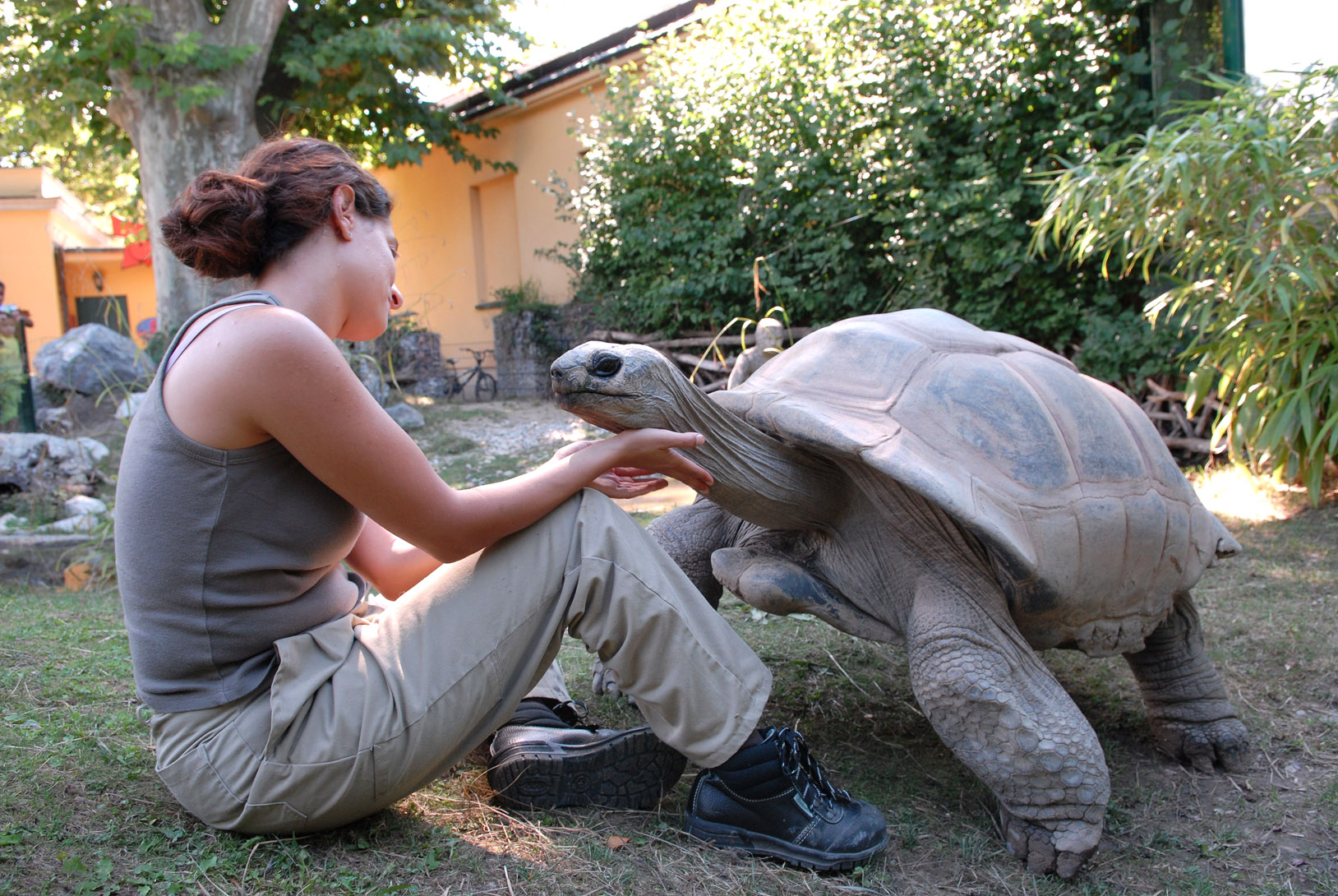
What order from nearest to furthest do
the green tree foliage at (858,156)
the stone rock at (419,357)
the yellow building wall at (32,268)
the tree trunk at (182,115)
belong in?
the green tree foliage at (858,156) → the tree trunk at (182,115) → the stone rock at (419,357) → the yellow building wall at (32,268)

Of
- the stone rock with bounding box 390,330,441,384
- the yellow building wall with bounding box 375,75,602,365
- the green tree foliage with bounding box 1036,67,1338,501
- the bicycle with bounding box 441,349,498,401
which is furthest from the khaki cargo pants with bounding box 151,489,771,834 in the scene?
the stone rock with bounding box 390,330,441,384

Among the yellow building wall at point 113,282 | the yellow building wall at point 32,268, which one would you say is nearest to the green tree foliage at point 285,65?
the yellow building wall at point 32,268

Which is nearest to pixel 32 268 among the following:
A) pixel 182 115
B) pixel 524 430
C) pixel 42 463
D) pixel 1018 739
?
pixel 182 115

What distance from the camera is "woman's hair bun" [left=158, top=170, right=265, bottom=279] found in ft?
4.98

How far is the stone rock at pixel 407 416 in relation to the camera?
8703 mm

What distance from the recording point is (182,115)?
889cm

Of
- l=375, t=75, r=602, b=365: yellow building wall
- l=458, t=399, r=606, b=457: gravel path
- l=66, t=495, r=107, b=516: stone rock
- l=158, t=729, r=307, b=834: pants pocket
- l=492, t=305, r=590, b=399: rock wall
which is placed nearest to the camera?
l=158, t=729, r=307, b=834: pants pocket

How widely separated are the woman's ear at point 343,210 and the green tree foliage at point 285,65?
6.89 m

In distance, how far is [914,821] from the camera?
200cm

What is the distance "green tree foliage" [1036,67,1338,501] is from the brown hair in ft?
11.7

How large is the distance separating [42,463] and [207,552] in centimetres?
519

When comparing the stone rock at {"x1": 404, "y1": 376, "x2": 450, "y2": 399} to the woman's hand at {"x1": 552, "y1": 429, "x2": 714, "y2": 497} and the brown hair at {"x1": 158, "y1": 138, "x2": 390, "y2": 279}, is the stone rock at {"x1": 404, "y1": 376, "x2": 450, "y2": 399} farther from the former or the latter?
the brown hair at {"x1": 158, "y1": 138, "x2": 390, "y2": 279}

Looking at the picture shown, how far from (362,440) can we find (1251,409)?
169 inches

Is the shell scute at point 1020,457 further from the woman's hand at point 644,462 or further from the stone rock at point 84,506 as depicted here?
the stone rock at point 84,506
